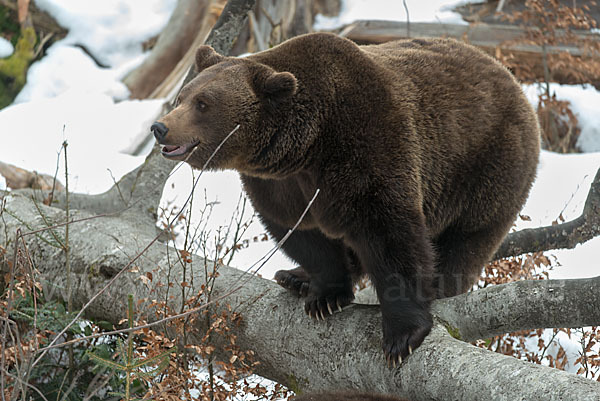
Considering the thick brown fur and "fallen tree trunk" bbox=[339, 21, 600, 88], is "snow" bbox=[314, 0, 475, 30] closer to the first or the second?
"fallen tree trunk" bbox=[339, 21, 600, 88]

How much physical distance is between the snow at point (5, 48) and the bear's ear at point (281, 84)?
29.1 ft

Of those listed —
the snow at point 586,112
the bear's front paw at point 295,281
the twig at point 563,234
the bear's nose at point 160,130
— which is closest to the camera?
the bear's nose at point 160,130

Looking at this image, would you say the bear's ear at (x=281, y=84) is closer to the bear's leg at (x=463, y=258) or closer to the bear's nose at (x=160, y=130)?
the bear's nose at (x=160, y=130)

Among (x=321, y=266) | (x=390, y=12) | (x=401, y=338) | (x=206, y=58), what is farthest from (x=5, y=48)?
(x=401, y=338)

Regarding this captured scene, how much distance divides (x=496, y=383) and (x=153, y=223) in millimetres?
3447

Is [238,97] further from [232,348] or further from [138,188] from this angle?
[138,188]

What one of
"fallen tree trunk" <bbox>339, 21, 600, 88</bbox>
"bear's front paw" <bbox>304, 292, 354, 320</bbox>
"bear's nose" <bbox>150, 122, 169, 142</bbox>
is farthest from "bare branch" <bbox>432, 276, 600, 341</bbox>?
"fallen tree trunk" <bbox>339, 21, 600, 88</bbox>

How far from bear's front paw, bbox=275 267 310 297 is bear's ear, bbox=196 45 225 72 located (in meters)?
1.35

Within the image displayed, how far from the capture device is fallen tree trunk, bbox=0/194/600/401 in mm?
3168

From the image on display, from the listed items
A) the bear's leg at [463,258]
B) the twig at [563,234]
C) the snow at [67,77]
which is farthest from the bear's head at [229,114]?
the snow at [67,77]

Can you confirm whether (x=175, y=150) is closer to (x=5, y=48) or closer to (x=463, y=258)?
(x=463, y=258)

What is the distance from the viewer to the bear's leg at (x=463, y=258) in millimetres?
4281

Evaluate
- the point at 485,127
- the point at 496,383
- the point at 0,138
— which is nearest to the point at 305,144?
the point at 485,127

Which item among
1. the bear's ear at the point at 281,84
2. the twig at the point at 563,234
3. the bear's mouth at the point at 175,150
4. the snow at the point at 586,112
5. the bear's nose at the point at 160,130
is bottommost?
the snow at the point at 586,112
